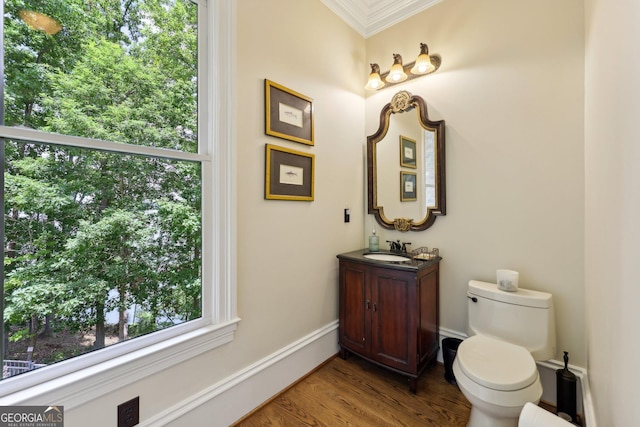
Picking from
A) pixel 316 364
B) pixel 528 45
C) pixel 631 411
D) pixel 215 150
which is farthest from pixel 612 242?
pixel 316 364

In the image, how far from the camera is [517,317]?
5.31ft

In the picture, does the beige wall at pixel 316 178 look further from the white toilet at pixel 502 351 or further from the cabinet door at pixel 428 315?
the white toilet at pixel 502 351

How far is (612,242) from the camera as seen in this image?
0.93 metres

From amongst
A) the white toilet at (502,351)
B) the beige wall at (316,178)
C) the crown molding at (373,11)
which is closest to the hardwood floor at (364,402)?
the white toilet at (502,351)

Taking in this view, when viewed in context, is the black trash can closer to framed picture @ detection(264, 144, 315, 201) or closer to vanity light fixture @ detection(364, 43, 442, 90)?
framed picture @ detection(264, 144, 315, 201)

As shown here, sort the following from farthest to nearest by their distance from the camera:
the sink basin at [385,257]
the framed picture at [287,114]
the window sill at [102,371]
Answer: the sink basin at [385,257] → the framed picture at [287,114] → the window sill at [102,371]

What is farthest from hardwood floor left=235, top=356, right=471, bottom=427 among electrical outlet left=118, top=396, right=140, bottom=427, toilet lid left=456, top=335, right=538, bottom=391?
electrical outlet left=118, top=396, right=140, bottom=427

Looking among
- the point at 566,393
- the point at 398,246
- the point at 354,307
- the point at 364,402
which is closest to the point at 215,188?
the point at 354,307

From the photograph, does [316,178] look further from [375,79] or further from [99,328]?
[99,328]

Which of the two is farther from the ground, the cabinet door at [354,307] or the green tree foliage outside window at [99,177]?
the green tree foliage outside window at [99,177]

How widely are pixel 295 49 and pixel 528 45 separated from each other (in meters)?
1.54

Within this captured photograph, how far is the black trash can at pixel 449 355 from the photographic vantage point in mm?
1895

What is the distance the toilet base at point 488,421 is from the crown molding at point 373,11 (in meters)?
2.78

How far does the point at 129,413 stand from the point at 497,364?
5.81 ft
